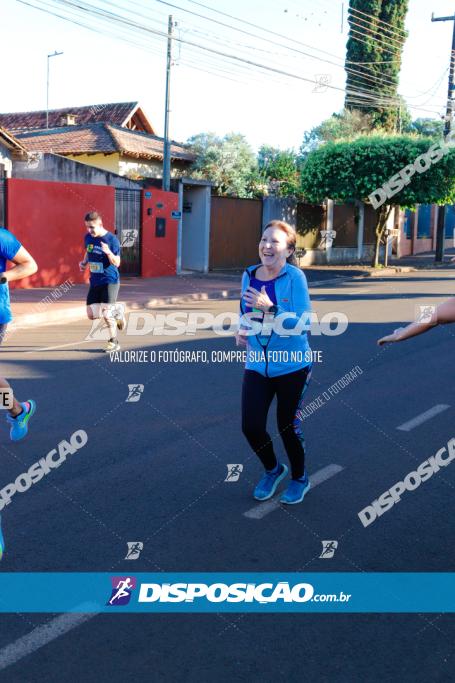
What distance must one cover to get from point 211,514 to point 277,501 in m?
0.51

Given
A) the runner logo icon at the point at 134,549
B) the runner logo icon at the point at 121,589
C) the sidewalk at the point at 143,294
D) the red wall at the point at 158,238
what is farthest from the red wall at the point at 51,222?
the runner logo icon at the point at 121,589

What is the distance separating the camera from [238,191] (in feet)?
106

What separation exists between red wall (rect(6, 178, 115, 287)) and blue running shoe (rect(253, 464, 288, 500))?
13.6m

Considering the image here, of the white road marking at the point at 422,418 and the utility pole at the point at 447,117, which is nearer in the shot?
the white road marking at the point at 422,418

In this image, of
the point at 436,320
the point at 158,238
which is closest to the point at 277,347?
the point at 436,320

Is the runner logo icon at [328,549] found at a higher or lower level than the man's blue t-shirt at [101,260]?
lower

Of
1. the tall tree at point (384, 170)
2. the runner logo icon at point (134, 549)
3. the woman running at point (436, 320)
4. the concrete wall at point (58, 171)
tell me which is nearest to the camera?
the woman running at point (436, 320)

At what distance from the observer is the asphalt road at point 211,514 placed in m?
3.31

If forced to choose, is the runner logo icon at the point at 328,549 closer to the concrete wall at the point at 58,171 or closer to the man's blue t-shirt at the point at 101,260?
the man's blue t-shirt at the point at 101,260

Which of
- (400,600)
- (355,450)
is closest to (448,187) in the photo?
(355,450)

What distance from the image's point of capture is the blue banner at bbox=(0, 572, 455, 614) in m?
3.76

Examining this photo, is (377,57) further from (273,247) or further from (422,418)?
(273,247)
